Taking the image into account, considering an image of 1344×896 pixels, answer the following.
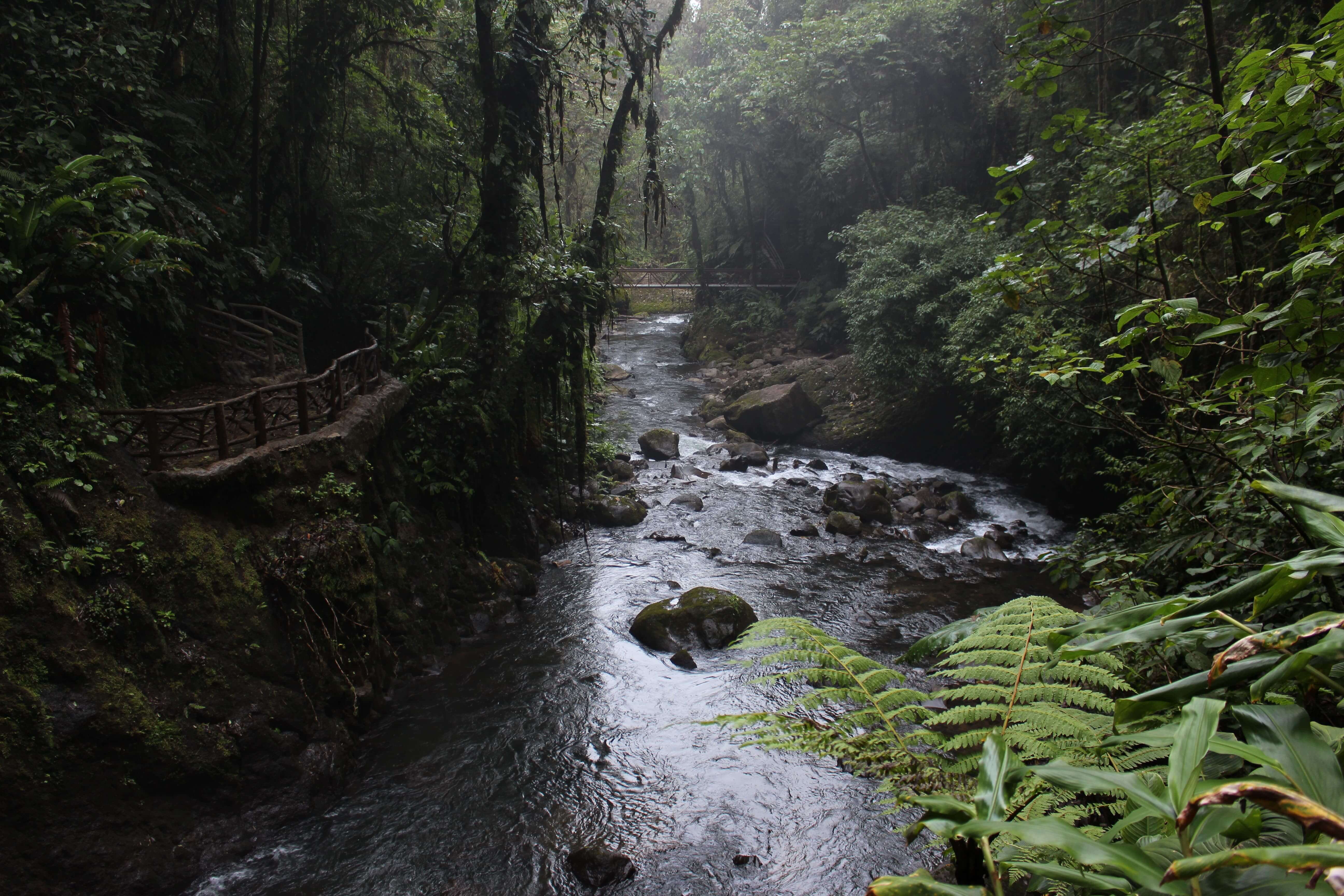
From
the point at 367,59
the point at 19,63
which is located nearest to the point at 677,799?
the point at 19,63

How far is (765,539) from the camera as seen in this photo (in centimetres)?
1258

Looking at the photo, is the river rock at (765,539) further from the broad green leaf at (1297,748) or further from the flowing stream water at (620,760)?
the broad green leaf at (1297,748)

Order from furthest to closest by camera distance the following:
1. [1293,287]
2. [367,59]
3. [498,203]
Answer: [367,59]
[498,203]
[1293,287]

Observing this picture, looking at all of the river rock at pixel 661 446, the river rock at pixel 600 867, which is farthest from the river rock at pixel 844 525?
the river rock at pixel 600 867

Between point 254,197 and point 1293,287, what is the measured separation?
41.7 feet

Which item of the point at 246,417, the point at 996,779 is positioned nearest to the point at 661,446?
the point at 246,417

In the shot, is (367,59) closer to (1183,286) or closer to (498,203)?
(498,203)

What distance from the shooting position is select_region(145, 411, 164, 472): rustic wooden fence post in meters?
5.92

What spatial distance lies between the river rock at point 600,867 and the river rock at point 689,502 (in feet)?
29.4

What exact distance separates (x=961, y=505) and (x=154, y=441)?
1257cm

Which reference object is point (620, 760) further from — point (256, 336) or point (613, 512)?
point (256, 336)

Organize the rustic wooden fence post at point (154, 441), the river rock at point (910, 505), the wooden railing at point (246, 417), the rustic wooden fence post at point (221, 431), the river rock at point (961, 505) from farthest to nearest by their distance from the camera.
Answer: the river rock at point (910, 505), the river rock at point (961, 505), the rustic wooden fence post at point (221, 431), the wooden railing at point (246, 417), the rustic wooden fence post at point (154, 441)

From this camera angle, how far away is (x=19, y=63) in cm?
735

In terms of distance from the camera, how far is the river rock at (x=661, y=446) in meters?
17.8
